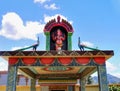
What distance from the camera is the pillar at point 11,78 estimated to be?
32.0ft

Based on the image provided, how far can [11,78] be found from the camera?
987cm

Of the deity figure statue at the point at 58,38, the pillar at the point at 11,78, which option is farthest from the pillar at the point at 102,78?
the pillar at the point at 11,78

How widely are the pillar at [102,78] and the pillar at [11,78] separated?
3.86 metres

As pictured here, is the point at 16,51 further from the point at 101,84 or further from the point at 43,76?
the point at 43,76

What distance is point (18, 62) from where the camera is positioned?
10.2 metres

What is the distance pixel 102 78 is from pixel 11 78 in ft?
13.5

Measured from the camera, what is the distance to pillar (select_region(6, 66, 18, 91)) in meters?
9.74

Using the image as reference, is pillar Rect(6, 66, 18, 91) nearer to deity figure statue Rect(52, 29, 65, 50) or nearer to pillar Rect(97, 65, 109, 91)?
deity figure statue Rect(52, 29, 65, 50)

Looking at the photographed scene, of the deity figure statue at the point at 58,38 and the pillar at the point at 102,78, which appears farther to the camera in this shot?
the deity figure statue at the point at 58,38

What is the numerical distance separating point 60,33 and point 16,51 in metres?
3.75

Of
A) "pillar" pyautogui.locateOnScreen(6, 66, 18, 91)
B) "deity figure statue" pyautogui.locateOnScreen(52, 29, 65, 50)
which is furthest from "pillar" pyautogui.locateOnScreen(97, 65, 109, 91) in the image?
"pillar" pyautogui.locateOnScreen(6, 66, 18, 91)

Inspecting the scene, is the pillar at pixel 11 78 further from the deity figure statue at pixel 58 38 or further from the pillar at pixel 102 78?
the pillar at pixel 102 78

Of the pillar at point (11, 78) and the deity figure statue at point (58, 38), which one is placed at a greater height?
the deity figure statue at point (58, 38)

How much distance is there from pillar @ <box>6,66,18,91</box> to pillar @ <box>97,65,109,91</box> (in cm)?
386
